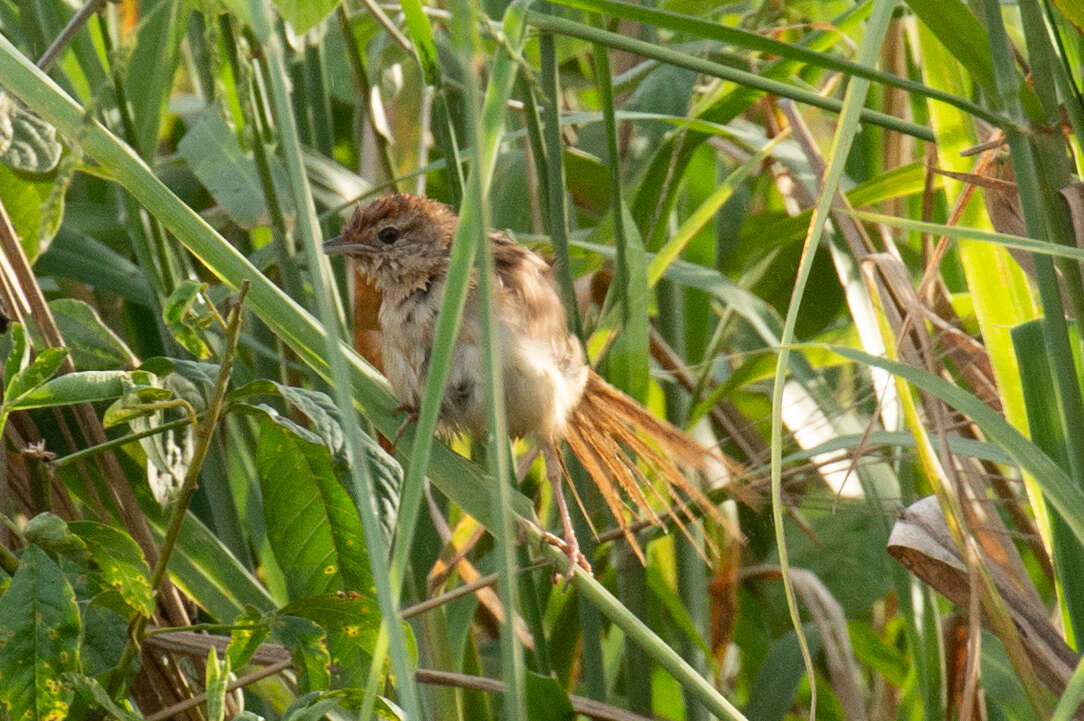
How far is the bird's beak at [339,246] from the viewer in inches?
67.4

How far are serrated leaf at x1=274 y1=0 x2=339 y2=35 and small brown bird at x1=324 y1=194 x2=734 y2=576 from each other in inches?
24.9

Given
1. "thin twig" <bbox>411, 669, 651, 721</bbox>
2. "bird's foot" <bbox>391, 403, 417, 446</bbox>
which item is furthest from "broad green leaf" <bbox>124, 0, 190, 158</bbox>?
"thin twig" <bbox>411, 669, 651, 721</bbox>

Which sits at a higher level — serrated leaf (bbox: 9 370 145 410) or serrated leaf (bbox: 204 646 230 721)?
serrated leaf (bbox: 9 370 145 410)

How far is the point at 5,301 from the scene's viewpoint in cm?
121

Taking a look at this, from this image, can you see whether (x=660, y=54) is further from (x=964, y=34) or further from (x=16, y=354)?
(x=16, y=354)

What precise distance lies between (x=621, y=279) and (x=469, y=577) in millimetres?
549

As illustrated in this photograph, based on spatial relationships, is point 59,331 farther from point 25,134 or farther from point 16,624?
point 16,624

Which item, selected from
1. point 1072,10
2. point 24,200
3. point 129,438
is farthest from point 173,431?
point 1072,10

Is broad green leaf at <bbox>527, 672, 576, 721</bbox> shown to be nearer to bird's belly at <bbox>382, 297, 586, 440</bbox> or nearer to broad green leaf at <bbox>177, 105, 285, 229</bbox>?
bird's belly at <bbox>382, 297, 586, 440</bbox>

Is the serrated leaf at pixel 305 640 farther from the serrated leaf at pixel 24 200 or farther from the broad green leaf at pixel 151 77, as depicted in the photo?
the broad green leaf at pixel 151 77

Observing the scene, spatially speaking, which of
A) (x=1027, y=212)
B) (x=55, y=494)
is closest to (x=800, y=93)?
(x=1027, y=212)

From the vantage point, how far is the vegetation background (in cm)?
94

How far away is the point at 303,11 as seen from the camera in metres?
0.89

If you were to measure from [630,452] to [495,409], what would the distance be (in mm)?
971
